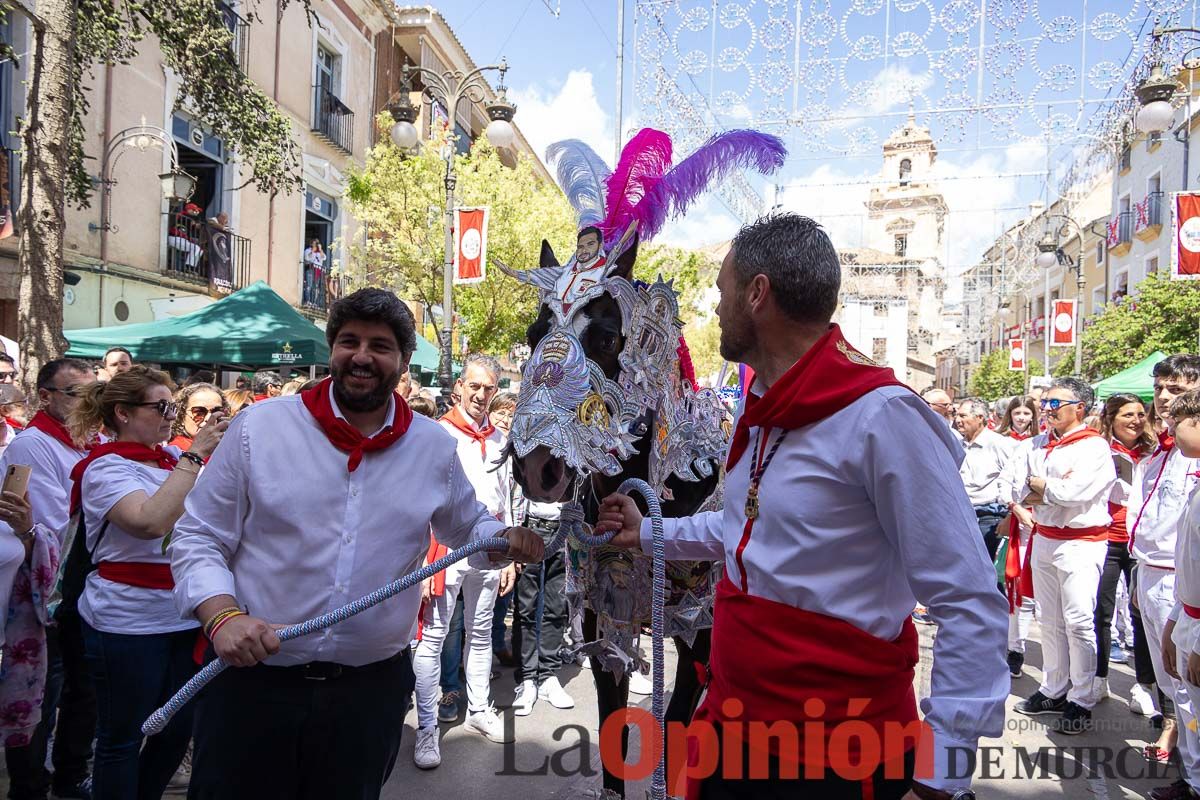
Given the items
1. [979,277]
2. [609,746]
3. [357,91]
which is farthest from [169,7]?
[979,277]

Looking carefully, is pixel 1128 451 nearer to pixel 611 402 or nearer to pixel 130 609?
pixel 611 402

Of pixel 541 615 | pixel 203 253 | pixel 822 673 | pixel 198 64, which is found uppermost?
pixel 198 64

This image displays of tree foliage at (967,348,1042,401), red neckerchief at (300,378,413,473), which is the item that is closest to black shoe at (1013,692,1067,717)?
red neckerchief at (300,378,413,473)

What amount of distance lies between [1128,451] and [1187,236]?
6.43 metres

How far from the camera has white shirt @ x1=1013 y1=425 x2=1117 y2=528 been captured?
5.11 meters

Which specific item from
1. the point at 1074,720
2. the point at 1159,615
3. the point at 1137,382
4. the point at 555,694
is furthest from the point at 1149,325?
the point at 555,694

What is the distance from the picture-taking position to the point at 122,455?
3.19 metres

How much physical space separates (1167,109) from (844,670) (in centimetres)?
1240

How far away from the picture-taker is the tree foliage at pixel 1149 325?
16422 mm

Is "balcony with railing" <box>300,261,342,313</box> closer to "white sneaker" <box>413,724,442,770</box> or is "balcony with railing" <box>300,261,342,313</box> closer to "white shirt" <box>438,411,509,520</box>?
"white shirt" <box>438,411,509,520</box>

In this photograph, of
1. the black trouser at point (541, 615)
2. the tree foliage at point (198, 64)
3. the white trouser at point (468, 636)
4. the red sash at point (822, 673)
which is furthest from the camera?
the tree foliage at point (198, 64)

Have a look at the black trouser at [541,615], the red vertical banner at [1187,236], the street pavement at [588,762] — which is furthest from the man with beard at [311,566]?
the red vertical banner at [1187,236]

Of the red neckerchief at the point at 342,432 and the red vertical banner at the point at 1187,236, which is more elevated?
the red vertical banner at the point at 1187,236

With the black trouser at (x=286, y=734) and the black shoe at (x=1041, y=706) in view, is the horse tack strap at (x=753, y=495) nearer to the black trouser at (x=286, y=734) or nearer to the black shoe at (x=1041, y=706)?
the black trouser at (x=286, y=734)
